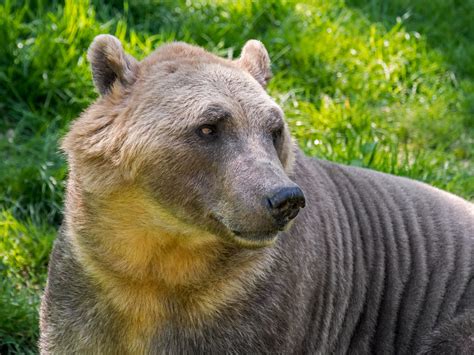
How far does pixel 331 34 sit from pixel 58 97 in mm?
2614

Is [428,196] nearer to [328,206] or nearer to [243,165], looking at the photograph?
[328,206]

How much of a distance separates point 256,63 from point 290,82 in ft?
10.2

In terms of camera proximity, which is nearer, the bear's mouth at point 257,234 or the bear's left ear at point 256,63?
the bear's mouth at point 257,234

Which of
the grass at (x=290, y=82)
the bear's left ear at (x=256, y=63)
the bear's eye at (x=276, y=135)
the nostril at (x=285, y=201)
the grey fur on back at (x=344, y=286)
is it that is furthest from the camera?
the grass at (x=290, y=82)

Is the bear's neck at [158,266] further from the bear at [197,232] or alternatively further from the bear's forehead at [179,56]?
the bear's forehead at [179,56]

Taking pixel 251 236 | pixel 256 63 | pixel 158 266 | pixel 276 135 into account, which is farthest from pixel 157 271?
pixel 256 63

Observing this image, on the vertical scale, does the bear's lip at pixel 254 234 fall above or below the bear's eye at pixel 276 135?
below

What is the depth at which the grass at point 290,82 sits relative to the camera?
7031mm

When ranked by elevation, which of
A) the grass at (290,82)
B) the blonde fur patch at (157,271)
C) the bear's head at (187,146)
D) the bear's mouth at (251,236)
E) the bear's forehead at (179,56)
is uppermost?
the bear's forehead at (179,56)

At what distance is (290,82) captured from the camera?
27.6 ft

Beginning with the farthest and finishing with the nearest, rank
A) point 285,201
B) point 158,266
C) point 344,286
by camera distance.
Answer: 1. point 344,286
2. point 158,266
3. point 285,201

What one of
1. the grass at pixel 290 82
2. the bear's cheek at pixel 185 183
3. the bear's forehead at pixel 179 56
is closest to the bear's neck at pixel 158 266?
the bear's cheek at pixel 185 183

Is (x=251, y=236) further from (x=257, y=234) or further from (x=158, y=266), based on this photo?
(x=158, y=266)

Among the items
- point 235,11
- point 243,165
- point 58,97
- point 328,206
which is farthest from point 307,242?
point 235,11
